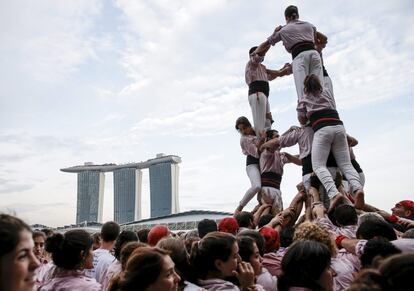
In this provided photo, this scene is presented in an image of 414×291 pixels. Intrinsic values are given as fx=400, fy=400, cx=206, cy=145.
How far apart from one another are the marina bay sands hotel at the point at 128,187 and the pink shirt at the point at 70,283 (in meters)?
94.4

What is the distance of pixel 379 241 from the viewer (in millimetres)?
2500

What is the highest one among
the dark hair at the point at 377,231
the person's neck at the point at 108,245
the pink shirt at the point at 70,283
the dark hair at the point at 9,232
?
the dark hair at the point at 9,232

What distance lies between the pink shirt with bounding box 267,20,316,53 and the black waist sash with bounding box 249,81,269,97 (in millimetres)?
1195

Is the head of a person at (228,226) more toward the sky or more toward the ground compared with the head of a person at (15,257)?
more toward the ground

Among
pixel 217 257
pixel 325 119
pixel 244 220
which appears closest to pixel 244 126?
pixel 325 119

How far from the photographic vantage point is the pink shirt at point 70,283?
9.30 ft

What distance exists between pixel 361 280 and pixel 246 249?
1.61 meters

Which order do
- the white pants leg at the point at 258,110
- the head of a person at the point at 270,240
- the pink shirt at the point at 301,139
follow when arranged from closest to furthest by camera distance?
1. the head of a person at the point at 270,240
2. the pink shirt at the point at 301,139
3. the white pants leg at the point at 258,110

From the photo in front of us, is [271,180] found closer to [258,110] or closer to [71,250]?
[258,110]

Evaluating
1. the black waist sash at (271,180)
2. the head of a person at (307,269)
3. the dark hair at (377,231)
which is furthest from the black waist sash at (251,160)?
the head of a person at (307,269)

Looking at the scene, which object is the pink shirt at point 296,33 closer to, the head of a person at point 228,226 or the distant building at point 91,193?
the head of a person at point 228,226

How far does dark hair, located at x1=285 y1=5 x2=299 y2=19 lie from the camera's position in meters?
6.64

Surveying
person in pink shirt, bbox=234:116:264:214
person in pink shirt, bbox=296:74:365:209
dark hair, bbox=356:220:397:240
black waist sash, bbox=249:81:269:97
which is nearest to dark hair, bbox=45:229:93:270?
dark hair, bbox=356:220:397:240

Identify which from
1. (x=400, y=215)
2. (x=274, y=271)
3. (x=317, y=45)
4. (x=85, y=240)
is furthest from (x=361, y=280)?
(x=317, y=45)
